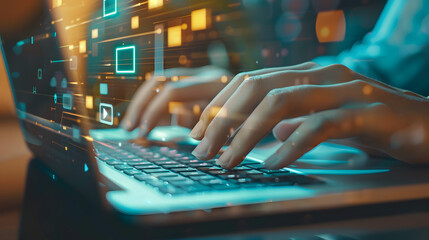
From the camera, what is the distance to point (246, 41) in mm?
686

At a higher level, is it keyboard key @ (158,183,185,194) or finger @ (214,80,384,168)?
finger @ (214,80,384,168)

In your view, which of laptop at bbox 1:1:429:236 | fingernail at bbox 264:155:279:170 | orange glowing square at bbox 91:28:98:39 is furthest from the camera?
orange glowing square at bbox 91:28:98:39

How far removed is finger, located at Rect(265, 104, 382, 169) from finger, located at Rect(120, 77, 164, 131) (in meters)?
0.32

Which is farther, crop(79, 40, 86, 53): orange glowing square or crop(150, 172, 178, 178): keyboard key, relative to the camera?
crop(79, 40, 86, 53): orange glowing square

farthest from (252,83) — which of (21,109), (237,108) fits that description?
(21,109)

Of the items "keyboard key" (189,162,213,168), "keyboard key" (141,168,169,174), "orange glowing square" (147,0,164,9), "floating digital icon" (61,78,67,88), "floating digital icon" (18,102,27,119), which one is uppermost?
"orange glowing square" (147,0,164,9)

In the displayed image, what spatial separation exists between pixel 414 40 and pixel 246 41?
297 mm

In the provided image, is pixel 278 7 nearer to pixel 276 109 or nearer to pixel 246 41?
pixel 246 41

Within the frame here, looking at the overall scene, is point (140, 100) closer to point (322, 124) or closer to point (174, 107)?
point (174, 107)

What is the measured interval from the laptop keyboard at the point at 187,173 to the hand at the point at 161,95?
6.1 inches

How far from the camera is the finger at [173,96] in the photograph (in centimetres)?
58

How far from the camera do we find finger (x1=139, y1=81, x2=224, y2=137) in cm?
58

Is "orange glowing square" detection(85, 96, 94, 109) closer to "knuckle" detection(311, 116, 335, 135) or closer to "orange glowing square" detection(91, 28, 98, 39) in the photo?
"orange glowing square" detection(91, 28, 98, 39)

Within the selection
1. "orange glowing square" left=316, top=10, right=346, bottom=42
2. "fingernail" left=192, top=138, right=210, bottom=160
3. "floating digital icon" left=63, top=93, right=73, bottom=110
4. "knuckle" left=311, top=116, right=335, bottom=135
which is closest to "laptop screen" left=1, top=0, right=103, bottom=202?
"floating digital icon" left=63, top=93, right=73, bottom=110
